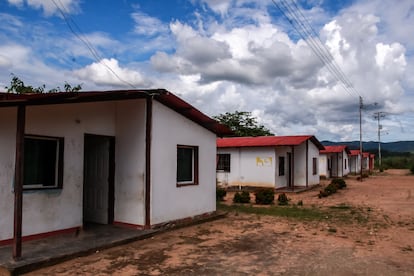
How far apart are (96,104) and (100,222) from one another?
290 cm

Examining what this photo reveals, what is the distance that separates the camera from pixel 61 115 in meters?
8.27

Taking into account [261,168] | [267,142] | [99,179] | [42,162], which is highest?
[267,142]

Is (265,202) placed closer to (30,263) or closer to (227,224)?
(227,224)

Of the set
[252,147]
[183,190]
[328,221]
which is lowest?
[328,221]

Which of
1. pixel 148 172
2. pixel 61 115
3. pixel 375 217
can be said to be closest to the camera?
pixel 61 115

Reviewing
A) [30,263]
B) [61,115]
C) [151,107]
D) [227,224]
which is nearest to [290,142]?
[227,224]

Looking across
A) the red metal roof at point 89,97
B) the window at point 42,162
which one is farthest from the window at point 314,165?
the window at point 42,162

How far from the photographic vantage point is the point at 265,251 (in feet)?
25.3

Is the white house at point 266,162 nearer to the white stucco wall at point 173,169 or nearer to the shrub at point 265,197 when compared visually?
the shrub at point 265,197

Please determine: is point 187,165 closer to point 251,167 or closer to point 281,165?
point 251,167

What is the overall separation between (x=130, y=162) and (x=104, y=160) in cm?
76

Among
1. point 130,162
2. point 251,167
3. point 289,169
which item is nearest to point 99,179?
point 130,162

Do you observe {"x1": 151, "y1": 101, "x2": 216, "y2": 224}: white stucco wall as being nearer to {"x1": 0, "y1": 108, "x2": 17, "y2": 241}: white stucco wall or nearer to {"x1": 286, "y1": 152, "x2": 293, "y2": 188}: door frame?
{"x1": 0, "y1": 108, "x2": 17, "y2": 241}: white stucco wall

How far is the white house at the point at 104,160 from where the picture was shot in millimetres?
7293
